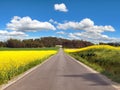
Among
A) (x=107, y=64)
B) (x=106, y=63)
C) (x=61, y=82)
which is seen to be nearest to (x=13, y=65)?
(x=61, y=82)

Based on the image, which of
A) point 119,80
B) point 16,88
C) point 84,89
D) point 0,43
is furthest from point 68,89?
point 0,43

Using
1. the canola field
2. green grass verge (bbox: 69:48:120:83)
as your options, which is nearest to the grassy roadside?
green grass verge (bbox: 69:48:120:83)

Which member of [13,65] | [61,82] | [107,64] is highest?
[13,65]

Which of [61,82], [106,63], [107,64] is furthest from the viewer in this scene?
[106,63]

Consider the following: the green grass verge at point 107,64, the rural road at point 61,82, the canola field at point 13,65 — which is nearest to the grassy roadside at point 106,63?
the green grass verge at point 107,64

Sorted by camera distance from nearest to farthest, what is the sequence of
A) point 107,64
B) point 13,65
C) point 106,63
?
point 13,65, point 107,64, point 106,63

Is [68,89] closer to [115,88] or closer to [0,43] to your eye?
[115,88]

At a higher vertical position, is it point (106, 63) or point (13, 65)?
point (13, 65)

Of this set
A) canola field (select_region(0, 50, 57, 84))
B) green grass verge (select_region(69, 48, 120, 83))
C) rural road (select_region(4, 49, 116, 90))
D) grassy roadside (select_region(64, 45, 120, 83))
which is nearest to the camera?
rural road (select_region(4, 49, 116, 90))

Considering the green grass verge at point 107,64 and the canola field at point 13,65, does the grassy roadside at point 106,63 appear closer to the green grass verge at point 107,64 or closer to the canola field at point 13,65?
the green grass verge at point 107,64

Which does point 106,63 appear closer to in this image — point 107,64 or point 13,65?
point 107,64

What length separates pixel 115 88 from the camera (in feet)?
37.5

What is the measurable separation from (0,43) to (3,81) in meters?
176

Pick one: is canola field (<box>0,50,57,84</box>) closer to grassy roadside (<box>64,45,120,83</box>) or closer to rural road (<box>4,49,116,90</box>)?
rural road (<box>4,49,116,90</box>)
